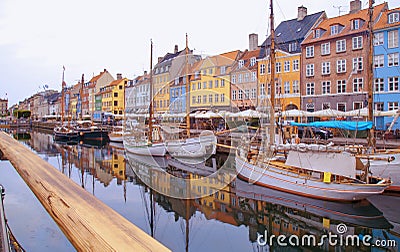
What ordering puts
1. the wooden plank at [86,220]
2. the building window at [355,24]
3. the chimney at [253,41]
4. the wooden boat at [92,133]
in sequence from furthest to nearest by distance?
the wooden boat at [92,133]
the chimney at [253,41]
the building window at [355,24]
the wooden plank at [86,220]

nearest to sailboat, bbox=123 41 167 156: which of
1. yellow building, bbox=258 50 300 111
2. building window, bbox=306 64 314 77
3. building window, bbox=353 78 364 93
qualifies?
yellow building, bbox=258 50 300 111

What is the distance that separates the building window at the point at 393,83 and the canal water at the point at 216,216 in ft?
56.1

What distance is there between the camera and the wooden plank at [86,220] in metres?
1.37

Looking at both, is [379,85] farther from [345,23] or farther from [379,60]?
[345,23]

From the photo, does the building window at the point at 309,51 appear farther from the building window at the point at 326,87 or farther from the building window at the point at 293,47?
the building window at the point at 326,87

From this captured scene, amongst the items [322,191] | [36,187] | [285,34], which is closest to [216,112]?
[322,191]

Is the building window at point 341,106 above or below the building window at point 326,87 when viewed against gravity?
below

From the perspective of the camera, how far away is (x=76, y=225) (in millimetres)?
1594

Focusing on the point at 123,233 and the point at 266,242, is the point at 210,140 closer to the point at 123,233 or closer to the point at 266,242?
the point at 266,242

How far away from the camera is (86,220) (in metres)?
1.61

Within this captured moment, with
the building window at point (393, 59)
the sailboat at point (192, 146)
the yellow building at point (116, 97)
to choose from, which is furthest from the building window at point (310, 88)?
the yellow building at point (116, 97)

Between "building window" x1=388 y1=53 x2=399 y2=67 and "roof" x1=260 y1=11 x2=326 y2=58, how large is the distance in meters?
8.65

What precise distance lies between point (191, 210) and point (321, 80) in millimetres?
24169

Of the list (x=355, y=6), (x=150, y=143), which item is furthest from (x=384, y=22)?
(x=150, y=143)
